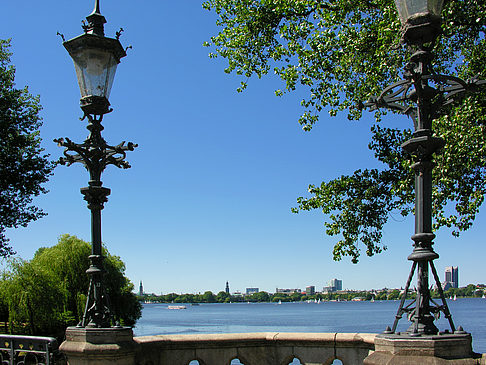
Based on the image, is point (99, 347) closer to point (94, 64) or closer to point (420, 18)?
point (94, 64)

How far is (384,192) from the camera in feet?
49.3

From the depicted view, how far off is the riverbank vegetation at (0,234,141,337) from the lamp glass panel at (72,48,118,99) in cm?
2680

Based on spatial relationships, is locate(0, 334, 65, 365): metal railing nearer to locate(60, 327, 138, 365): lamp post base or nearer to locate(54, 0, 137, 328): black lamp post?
locate(60, 327, 138, 365): lamp post base

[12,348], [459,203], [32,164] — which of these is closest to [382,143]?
[459,203]

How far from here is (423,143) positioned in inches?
198

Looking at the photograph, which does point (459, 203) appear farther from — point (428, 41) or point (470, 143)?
point (428, 41)

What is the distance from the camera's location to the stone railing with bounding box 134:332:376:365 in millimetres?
7539

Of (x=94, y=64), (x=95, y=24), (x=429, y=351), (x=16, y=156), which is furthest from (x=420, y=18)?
(x=16, y=156)

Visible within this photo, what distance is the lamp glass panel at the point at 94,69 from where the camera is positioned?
7324 mm

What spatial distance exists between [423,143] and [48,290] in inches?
1339

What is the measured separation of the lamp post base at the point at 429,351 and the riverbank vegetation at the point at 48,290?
29848mm

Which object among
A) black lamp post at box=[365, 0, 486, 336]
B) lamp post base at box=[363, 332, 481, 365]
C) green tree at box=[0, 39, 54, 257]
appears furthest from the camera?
green tree at box=[0, 39, 54, 257]

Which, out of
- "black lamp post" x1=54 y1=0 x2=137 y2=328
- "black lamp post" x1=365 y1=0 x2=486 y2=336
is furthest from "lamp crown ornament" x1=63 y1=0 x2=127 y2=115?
"black lamp post" x1=365 y1=0 x2=486 y2=336

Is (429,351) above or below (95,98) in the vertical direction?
below
